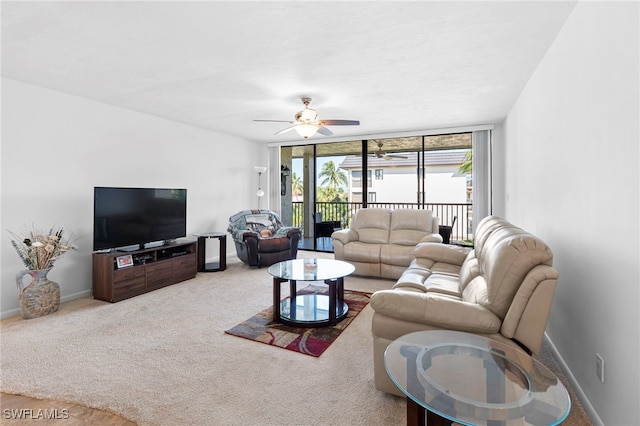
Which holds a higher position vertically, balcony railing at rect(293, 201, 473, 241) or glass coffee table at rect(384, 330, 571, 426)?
balcony railing at rect(293, 201, 473, 241)

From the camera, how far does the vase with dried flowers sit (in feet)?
10.4

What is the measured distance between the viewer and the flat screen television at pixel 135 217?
366 cm

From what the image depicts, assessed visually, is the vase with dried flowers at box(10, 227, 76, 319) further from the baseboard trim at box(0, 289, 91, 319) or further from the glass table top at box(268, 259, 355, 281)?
the glass table top at box(268, 259, 355, 281)

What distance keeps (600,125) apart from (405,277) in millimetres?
1773

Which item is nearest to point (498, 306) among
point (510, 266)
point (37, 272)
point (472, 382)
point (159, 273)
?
point (510, 266)

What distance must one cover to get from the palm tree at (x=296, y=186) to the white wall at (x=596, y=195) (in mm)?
5612

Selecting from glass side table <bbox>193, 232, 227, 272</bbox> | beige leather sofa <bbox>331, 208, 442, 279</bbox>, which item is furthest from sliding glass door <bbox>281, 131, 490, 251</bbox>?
glass side table <bbox>193, 232, 227, 272</bbox>

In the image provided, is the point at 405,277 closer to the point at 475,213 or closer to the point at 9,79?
the point at 475,213

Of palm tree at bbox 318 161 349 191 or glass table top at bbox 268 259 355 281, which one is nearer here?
glass table top at bbox 268 259 355 281

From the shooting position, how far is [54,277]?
363 centimetres

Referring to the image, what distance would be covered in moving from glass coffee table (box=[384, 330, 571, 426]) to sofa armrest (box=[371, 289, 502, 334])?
0.08 metres

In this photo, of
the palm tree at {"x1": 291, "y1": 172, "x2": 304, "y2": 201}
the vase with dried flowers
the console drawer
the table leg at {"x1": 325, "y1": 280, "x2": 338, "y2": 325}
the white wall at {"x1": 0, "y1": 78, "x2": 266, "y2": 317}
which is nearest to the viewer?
the table leg at {"x1": 325, "y1": 280, "x2": 338, "y2": 325}
